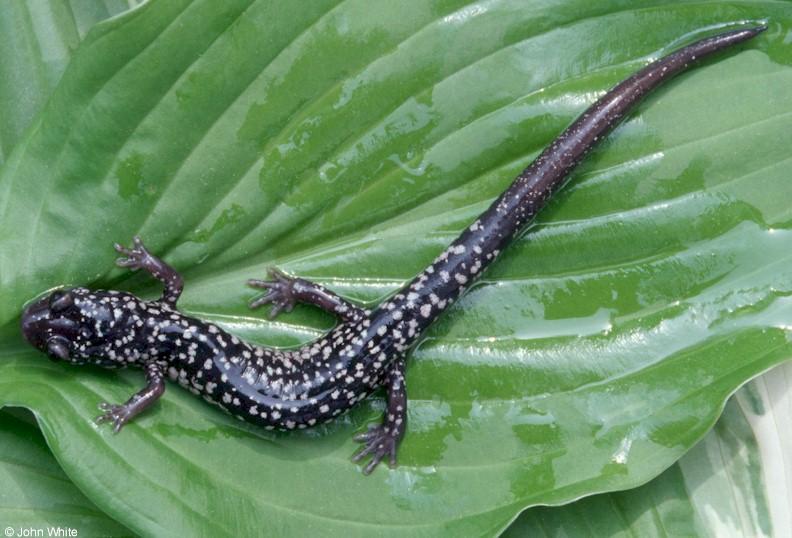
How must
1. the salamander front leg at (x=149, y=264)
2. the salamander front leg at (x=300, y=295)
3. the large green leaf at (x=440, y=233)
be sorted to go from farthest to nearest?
the salamander front leg at (x=300, y=295), the salamander front leg at (x=149, y=264), the large green leaf at (x=440, y=233)

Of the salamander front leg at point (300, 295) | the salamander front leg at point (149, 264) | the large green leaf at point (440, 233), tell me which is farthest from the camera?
the salamander front leg at point (300, 295)

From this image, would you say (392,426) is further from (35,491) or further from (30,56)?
(30,56)

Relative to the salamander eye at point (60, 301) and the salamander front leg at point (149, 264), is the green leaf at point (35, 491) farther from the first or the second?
the salamander front leg at point (149, 264)

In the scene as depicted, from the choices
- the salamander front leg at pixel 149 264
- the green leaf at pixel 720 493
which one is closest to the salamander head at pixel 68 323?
the salamander front leg at pixel 149 264

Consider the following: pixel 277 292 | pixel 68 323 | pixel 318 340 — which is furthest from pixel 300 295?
pixel 68 323

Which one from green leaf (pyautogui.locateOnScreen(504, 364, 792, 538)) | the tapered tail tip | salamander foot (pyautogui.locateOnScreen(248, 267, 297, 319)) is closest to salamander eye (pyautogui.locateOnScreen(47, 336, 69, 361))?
salamander foot (pyautogui.locateOnScreen(248, 267, 297, 319))

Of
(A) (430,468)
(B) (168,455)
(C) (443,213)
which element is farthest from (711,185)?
(B) (168,455)

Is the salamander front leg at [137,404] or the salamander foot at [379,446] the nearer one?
the salamander front leg at [137,404]
